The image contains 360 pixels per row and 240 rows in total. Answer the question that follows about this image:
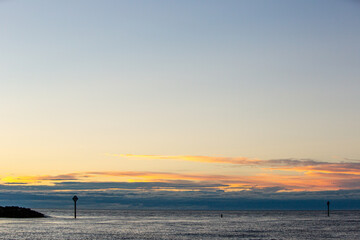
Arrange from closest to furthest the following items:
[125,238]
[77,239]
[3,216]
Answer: [77,239]
[125,238]
[3,216]

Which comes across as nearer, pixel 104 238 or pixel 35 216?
pixel 104 238

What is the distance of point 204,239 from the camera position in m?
50.7

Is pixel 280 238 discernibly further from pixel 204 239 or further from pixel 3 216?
pixel 3 216

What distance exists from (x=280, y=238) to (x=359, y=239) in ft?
27.9

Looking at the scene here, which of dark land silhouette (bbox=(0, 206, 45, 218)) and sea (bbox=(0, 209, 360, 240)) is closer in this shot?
sea (bbox=(0, 209, 360, 240))

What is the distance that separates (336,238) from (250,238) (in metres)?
9.89

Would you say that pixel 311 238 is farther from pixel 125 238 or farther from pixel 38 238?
pixel 38 238

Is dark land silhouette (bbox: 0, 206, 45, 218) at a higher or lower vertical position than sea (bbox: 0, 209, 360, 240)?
lower

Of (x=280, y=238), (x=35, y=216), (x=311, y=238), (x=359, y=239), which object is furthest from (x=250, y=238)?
(x=35, y=216)

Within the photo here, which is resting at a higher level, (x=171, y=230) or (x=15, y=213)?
(x=171, y=230)

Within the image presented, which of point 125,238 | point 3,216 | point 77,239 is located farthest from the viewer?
point 3,216

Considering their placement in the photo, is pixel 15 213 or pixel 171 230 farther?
pixel 15 213

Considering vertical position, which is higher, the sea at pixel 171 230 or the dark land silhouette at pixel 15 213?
the sea at pixel 171 230

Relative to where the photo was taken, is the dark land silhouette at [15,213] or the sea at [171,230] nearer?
the sea at [171,230]
